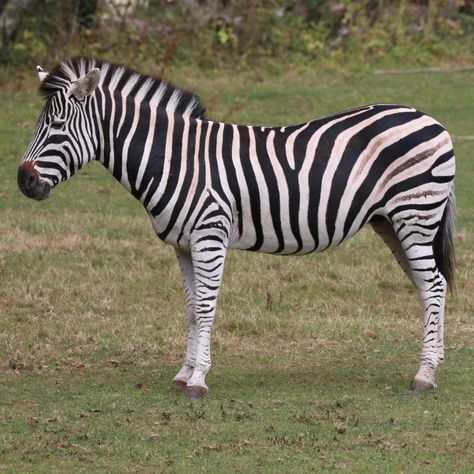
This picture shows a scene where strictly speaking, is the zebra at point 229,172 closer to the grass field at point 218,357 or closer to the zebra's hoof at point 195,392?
the zebra's hoof at point 195,392

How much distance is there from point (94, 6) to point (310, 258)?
37.1ft

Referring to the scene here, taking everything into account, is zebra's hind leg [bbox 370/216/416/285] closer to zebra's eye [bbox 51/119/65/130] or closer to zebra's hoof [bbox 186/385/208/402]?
zebra's hoof [bbox 186/385/208/402]

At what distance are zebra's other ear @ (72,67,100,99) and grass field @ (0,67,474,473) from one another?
184cm

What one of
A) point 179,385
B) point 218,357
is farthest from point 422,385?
point 218,357

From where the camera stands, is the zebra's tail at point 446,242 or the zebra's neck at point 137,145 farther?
the zebra's tail at point 446,242

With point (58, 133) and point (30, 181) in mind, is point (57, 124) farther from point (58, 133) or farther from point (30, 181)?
point (30, 181)

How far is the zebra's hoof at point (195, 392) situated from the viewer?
7.28 m

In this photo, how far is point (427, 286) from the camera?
764cm

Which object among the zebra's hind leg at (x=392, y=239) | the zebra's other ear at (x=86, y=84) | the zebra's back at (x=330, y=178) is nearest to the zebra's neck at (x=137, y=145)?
the zebra's other ear at (x=86, y=84)

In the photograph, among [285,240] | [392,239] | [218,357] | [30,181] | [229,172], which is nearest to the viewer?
[30,181]

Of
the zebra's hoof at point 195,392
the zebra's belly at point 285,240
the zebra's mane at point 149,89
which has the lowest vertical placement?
the zebra's hoof at point 195,392

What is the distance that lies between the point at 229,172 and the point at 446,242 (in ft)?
4.90

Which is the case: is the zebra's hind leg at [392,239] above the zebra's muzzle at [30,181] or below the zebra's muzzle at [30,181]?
above

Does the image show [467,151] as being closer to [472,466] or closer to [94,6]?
[94,6]
